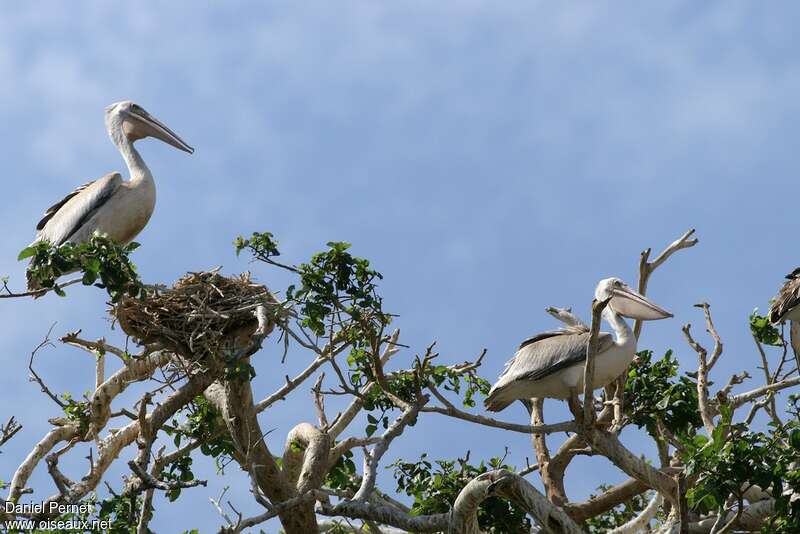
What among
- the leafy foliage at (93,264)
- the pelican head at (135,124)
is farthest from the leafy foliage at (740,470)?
the pelican head at (135,124)

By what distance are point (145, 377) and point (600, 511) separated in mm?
4010

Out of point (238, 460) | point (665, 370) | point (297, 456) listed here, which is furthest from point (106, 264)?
point (665, 370)

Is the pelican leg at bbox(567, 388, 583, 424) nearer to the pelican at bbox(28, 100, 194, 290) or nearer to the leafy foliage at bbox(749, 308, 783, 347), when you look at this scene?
the leafy foliage at bbox(749, 308, 783, 347)

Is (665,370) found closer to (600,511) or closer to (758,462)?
(600,511)

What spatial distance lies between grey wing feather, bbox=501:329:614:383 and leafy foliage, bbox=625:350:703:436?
1.58 feet

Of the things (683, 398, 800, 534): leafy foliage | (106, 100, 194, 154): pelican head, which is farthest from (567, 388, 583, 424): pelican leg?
(106, 100, 194, 154): pelican head

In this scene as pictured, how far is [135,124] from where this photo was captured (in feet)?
41.7

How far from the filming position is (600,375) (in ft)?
30.3

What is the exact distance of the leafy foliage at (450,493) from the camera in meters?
8.57

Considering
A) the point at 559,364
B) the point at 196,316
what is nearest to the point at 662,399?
the point at 559,364

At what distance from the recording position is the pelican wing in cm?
1122

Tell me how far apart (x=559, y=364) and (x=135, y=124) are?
5.56 metres

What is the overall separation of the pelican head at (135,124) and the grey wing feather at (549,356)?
488 cm

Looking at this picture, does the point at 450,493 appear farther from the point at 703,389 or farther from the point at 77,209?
the point at 77,209
